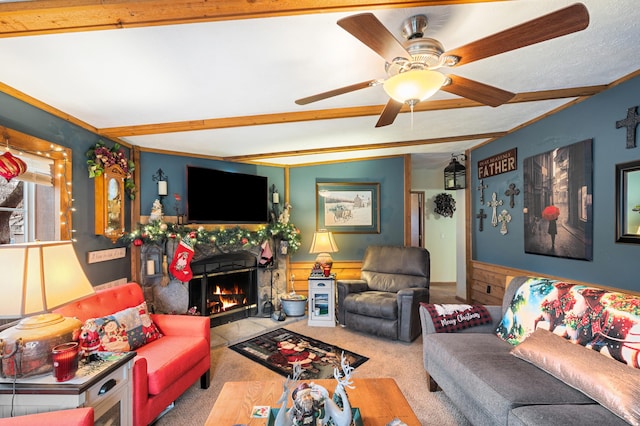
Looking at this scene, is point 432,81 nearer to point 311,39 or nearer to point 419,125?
point 311,39

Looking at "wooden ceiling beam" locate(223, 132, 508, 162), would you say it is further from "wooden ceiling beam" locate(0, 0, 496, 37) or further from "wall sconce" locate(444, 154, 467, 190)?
"wooden ceiling beam" locate(0, 0, 496, 37)

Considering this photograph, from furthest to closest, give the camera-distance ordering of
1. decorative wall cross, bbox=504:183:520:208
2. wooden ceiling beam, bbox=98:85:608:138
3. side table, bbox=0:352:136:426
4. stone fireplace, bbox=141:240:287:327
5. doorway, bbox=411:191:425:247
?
doorway, bbox=411:191:425:247 < decorative wall cross, bbox=504:183:520:208 < stone fireplace, bbox=141:240:287:327 < wooden ceiling beam, bbox=98:85:608:138 < side table, bbox=0:352:136:426

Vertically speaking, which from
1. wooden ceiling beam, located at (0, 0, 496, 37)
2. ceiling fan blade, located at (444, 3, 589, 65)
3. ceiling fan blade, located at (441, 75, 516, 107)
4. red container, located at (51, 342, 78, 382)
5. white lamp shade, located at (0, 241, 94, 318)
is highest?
wooden ceiling beam, located at (0, 0, 496, 37)

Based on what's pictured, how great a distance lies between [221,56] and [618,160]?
3144 millimetres


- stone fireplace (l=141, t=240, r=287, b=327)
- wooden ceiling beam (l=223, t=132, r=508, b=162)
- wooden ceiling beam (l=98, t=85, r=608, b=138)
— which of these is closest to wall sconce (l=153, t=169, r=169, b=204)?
stone fireplace (l=141, t=240, r=287, b=327)

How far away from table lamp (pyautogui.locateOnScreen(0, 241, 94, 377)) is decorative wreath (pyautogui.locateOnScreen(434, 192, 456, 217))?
6.09m

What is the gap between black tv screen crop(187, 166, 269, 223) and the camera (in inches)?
Result: 155

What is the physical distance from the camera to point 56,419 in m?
1.26

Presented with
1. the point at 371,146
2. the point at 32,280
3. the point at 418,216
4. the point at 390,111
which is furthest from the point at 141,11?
the point at 418,216

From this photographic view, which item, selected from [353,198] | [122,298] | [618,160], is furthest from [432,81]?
[353,198]

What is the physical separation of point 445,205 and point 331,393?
5451 millimetres

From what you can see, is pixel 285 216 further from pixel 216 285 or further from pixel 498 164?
pixel 498 164

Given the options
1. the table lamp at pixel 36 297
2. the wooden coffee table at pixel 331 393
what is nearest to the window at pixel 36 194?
the table lamp at pixel 36 297

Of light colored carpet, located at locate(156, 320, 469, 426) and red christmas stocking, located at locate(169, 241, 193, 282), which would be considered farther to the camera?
red christmas stocking, located at locate(169, 241, 193, 282)
